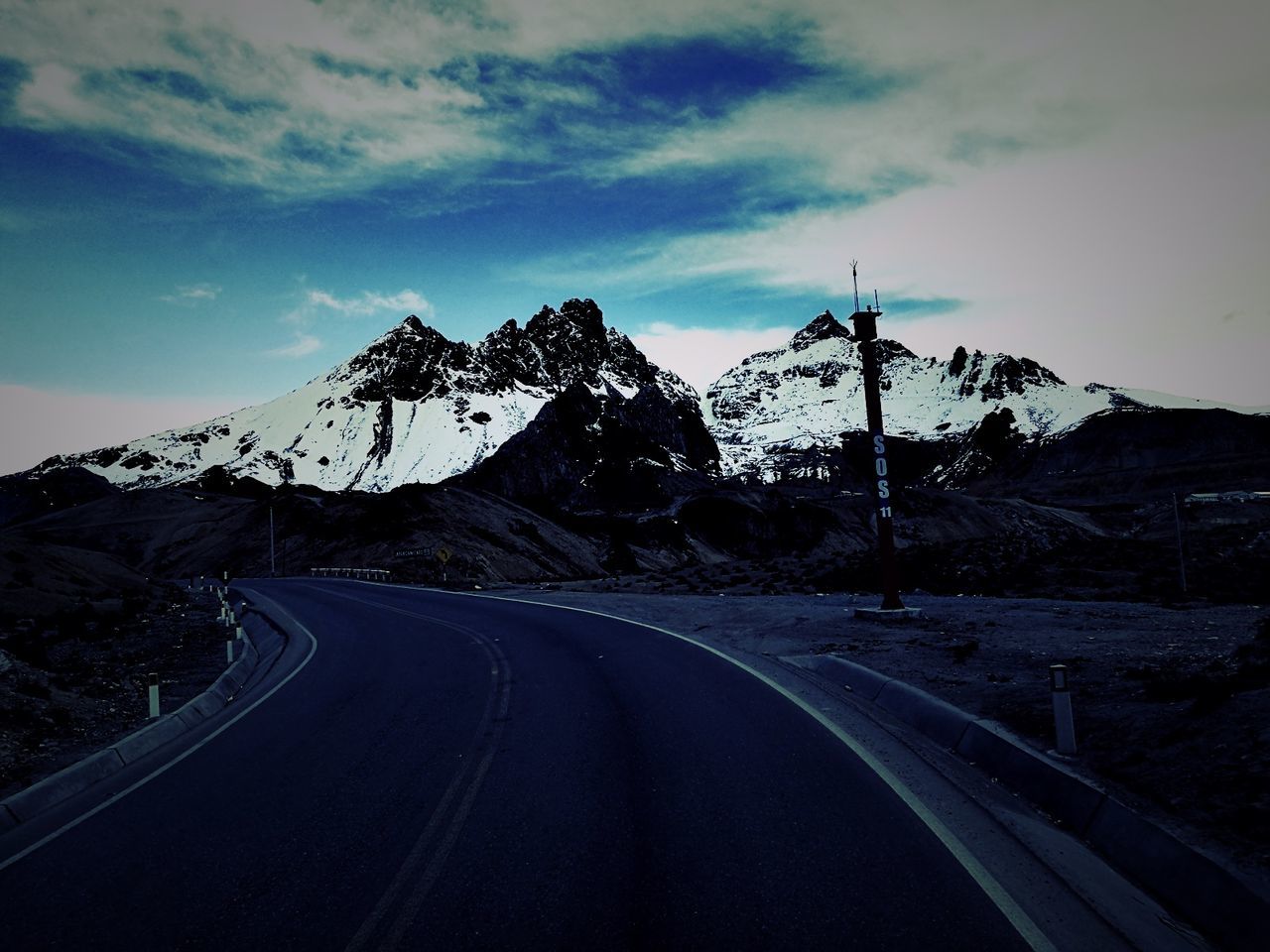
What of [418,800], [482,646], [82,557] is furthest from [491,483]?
[418,800]

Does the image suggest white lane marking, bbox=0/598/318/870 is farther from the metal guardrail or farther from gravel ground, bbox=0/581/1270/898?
the metal guardrail

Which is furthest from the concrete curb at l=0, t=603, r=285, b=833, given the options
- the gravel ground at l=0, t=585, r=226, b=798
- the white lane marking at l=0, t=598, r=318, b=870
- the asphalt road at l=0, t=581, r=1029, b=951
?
the white lane marking at l=0, t=598, r=318, b=870

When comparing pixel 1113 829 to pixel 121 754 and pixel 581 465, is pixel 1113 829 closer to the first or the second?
pixel 121 754

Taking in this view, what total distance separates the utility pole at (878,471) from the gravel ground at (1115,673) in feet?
1.85

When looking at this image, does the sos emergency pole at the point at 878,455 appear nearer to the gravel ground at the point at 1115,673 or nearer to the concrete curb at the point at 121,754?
the gravel ground at the point at 1115,673

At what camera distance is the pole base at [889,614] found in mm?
16953

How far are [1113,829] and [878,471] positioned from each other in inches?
512

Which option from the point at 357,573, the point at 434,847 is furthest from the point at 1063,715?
the point at 357,573

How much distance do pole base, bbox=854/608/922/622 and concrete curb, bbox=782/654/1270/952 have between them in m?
7.81

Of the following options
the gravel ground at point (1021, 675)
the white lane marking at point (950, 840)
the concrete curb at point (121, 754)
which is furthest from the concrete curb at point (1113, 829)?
the concrete curb at point (121, 754)

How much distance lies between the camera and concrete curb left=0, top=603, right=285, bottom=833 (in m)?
7.62

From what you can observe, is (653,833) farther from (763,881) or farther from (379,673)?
(379,673)

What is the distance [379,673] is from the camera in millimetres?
14062

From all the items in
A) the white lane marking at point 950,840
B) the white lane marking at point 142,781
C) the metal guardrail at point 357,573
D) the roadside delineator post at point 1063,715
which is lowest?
the white lane marking at point 142,781
